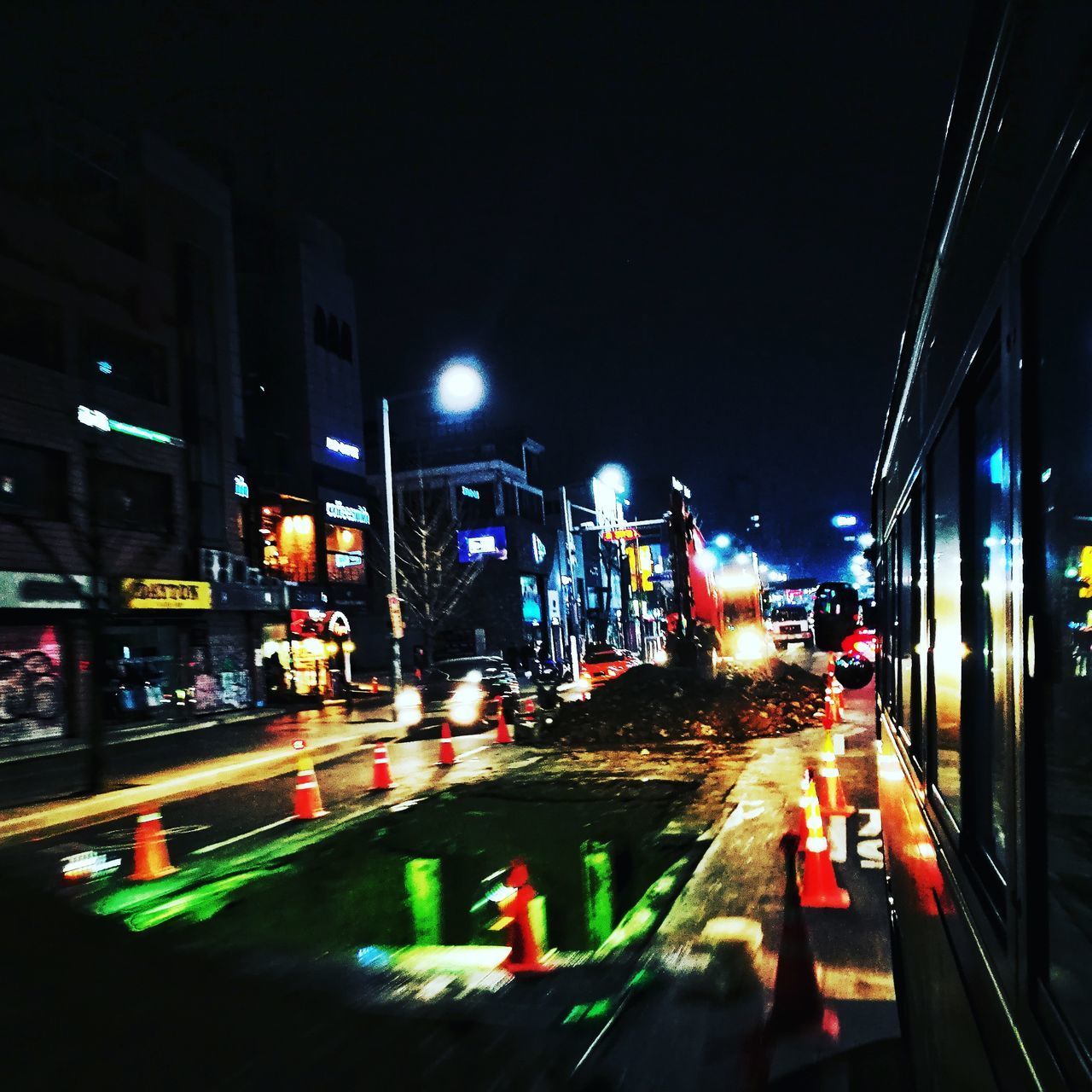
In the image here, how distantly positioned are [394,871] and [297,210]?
2006 inches

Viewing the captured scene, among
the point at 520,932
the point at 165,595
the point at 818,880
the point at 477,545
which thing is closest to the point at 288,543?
the point at 477,545

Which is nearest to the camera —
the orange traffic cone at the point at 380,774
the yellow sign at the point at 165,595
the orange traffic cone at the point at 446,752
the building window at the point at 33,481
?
the orange traffic cone at the point at 380,774

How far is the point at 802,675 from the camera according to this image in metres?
22.2

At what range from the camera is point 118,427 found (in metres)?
27.7

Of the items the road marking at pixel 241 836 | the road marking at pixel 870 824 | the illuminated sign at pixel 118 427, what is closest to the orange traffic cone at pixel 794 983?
the road marking at pixel 870 824

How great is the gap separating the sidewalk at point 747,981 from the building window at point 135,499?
23089mm

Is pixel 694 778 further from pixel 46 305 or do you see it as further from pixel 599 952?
pixel 46 305

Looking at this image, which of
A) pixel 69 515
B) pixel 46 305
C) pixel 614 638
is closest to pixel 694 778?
pixel 69 515

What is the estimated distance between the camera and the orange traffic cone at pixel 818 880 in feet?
21.8

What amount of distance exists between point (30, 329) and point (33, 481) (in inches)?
165

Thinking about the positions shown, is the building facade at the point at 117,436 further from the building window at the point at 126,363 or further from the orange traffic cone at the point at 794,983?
the orange traffic cone at the point at 794,983

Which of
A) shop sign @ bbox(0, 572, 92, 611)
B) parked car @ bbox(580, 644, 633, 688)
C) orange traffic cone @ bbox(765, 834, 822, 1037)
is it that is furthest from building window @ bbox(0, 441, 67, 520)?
orange traffic cone @ bbox(765, 834, 822, 1037)

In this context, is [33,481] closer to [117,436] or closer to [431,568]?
[117,436]

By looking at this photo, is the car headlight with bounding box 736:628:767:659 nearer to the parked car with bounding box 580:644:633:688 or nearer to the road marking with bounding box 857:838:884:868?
the parked car with bounding box 580:644:633:688
